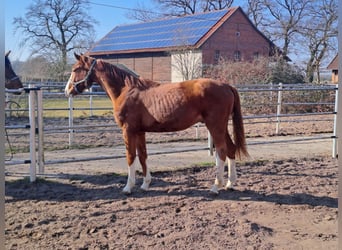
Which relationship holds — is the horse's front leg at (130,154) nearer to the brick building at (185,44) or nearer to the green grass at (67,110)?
the green grass at (67,110)

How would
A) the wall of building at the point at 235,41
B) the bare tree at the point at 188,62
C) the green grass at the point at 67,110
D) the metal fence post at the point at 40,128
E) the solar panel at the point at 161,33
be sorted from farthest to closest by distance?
the wall of building at the point at 235,41, the solar panel at the point at 161,33, the bare tree at the point at 188,62, the green grass at the point at 67,110, the metal fence post at the point at 40,128

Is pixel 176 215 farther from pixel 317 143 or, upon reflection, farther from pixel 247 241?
pixel 317 143

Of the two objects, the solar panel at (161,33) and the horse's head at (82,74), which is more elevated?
the solar panel at (161,33)

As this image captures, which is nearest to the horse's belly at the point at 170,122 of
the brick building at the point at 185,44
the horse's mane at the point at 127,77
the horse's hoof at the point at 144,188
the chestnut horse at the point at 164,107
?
the chestnut horse at the point at 164,107

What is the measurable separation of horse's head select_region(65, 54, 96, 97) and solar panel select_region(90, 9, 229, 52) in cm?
1497

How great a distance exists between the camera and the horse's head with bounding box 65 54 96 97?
12.8 ft

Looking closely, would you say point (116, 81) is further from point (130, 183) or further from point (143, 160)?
point (130, 183)

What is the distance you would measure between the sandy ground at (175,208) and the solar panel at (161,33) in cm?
1468

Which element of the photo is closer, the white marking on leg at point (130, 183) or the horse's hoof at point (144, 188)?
the white marking on leg at point (130, 183)

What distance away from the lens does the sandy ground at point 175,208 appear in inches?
104

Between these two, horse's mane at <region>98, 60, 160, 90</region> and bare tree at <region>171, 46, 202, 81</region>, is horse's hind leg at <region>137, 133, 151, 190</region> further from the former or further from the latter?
bare tree at <region>171, 46, 202, 81</region>

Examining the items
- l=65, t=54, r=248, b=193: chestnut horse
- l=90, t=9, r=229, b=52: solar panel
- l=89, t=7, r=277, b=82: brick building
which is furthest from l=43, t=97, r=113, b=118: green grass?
l=65, t=54, r=248, b=193: chestnut horse

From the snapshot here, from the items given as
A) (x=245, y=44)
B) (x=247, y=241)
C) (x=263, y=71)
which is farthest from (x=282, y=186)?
(x=245, y=44)

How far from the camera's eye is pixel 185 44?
18.3 meters
